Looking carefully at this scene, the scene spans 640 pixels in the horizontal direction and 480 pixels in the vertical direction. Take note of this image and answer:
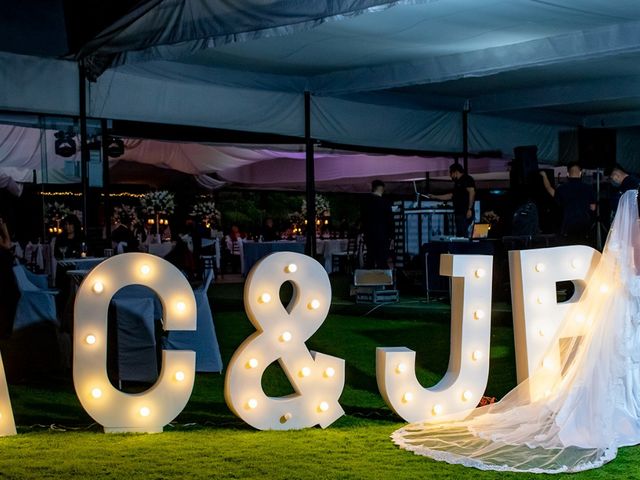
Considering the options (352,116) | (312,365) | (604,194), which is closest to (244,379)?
(312,365)

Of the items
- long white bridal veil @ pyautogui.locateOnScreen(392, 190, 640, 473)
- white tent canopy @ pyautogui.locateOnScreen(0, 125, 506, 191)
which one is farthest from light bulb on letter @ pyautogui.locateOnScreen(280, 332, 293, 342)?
white tent canopy @ pyautogui.locateOnScreen(0, 125, 506, 191)

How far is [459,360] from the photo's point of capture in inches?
229

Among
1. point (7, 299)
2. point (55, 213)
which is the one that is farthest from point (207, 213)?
point (7, 299)

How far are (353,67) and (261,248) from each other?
6.44 meters

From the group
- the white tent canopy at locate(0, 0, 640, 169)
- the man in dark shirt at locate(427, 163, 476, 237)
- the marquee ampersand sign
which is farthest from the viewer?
the man in dark shirt at locate(427, 163, 476, 237)

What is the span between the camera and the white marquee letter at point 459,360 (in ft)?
18.5

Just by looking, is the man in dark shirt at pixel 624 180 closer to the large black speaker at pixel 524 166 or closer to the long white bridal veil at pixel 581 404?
the large black speaker at pixel 524 166

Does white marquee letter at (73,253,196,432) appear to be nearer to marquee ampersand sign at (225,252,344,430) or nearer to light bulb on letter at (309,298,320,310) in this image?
marquee ampersand sign at (225,252,344,430)

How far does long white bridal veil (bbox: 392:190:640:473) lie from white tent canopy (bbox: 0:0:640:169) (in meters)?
2.72

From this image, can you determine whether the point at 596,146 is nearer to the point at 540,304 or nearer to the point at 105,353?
the point at 540,304

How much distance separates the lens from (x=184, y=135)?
47.5 ft

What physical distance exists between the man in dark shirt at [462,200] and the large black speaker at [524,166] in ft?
3.28

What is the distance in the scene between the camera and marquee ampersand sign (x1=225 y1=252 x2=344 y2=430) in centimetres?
541

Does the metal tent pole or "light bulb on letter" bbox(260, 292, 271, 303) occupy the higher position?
the metal tent pole
